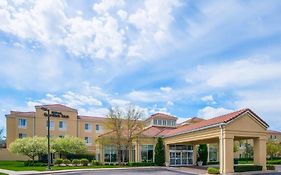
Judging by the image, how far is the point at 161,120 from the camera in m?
53.5

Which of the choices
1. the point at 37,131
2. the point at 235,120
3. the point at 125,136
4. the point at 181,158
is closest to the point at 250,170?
the point at 235,120

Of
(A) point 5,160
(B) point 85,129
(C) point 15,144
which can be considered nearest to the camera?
(C) point 15,144

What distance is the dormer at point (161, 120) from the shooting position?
53031 millimetres

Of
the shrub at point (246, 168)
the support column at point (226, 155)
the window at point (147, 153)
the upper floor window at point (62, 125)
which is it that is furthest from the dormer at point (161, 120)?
the support column at point (226, 155)

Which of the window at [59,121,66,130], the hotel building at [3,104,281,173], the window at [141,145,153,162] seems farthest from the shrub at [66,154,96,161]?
the window at [141,145,153,162]

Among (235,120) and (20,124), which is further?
(20,124)

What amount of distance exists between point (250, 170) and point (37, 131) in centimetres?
3888

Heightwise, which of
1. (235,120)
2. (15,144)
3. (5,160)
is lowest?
(5,160)

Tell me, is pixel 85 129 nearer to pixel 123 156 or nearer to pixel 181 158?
pixel 123 156

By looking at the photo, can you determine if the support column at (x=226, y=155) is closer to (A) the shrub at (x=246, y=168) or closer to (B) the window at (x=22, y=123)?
(A) the shrub at (x=246, y=168)

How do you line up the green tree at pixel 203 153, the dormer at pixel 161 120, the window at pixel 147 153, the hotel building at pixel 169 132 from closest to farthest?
the hotel building at pixel 169 132 → the window at pixel 147 153 → the green tree at pixel 203 153 → the dormer at pixel 161 120

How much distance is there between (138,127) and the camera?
45219mm

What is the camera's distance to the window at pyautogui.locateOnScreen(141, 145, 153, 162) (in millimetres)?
44875

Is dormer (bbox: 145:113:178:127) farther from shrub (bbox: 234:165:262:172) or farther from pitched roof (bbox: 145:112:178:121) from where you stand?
shrub (bbox: 234:165:262:172)
